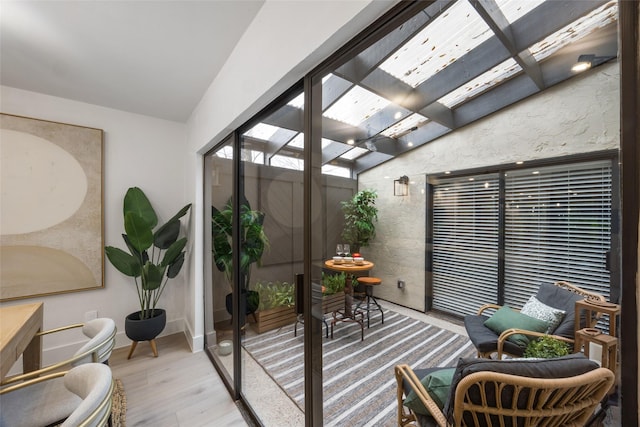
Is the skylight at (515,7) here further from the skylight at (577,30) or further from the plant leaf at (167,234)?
the plant leaf at (167,234)

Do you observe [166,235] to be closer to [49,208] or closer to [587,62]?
[49,208]

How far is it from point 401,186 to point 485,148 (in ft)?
1.02

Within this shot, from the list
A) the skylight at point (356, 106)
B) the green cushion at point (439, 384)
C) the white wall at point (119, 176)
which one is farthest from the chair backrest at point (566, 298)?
the white wall at point (119, 176)

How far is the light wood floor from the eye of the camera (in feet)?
6.00

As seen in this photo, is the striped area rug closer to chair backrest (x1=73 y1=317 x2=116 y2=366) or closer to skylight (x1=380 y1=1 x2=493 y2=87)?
skylight (x1=380 y1=1 x2=493 y2=87)

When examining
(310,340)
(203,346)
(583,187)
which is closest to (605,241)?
(583,187)

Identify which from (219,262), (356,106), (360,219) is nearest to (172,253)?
(219,262)

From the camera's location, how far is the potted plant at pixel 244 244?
6.15ft

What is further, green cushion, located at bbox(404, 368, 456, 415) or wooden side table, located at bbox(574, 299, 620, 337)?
green cushion, located at bbox(404, 368, 456, 415)

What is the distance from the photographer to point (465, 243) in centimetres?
80

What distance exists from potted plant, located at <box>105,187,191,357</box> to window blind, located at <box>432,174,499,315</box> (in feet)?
8.89

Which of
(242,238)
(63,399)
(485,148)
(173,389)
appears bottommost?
(173,389)

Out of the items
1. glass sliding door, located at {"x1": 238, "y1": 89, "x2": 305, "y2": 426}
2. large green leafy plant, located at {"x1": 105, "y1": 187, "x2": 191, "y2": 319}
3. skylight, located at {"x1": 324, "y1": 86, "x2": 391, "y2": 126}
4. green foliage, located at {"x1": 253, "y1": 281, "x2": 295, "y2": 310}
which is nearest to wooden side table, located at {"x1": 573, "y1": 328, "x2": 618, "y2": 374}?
skylight, located at {"x1": 324, "y1": 86, "x2": 391, "y2": 126}

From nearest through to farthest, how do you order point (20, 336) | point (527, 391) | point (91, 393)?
point (527, 391), point (91, 393), point (20, 336)
